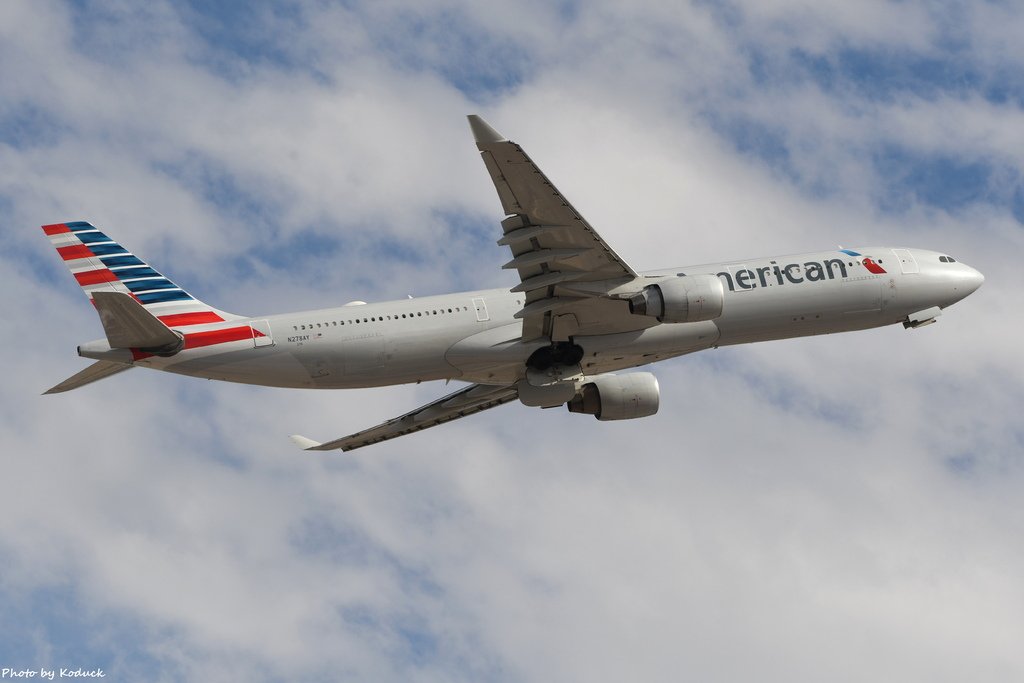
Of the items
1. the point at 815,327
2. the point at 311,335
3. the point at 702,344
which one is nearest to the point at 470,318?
the point at 311,335

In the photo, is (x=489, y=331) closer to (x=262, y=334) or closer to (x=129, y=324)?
(x=262, y=334)

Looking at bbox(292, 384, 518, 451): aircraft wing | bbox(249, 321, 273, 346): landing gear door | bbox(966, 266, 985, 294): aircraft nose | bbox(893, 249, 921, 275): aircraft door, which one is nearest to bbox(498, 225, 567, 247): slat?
bbox(249, 321, 273, 346): landing gear door

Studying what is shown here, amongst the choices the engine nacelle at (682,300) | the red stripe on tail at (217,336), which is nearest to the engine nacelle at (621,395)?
the engine nacelle at (682,300)

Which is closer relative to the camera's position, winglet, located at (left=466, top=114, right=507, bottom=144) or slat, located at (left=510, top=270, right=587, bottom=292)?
winglet, located at (left=466, top=114, right=507, bottom=144)

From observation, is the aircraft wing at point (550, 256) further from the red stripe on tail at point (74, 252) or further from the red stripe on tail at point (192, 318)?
the red stripe on tail at point (74, 252)

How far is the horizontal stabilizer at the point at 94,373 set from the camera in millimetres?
42656

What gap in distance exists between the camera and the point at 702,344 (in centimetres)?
4609

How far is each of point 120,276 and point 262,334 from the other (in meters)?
5.49

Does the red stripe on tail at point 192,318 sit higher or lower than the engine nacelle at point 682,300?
higher

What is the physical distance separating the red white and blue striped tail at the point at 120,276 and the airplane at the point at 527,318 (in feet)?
0.16

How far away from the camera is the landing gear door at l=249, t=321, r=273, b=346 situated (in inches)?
1724

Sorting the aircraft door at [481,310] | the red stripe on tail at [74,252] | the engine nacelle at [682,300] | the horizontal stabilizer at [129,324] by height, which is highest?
the red stripe on tail at [74,252]

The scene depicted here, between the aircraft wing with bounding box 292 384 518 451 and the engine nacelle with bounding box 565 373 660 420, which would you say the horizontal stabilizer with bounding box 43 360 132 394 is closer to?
the aircraft wing with bounding box 292 384 518 451

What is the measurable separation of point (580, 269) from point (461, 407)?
1203 cm
